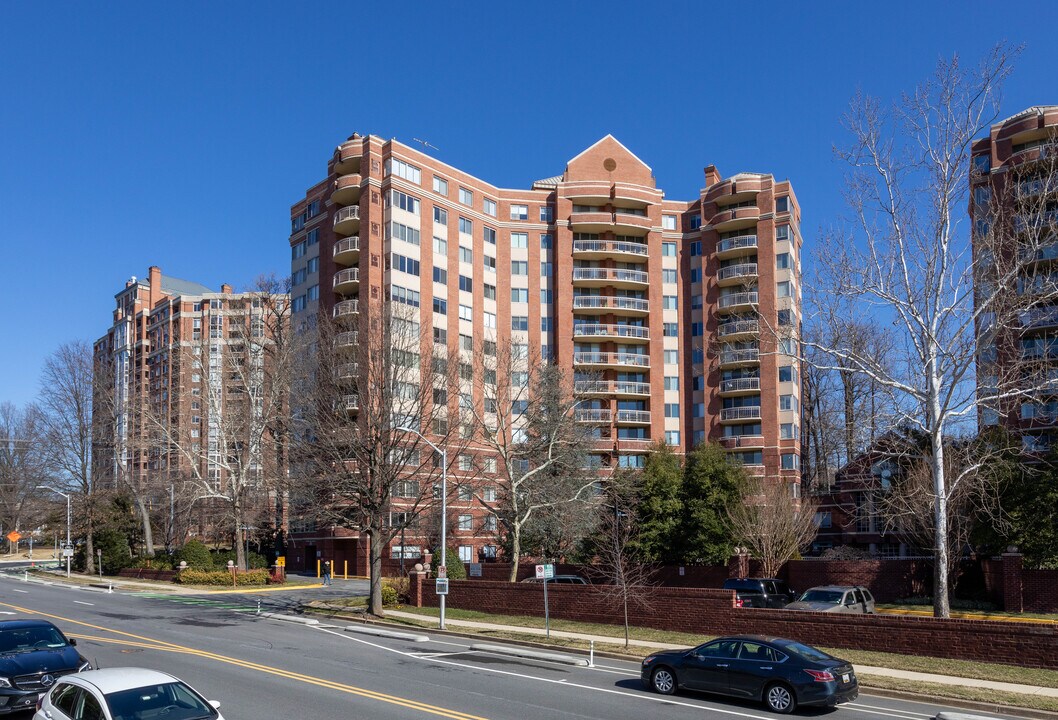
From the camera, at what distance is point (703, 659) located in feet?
61.1

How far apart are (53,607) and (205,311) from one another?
287ft

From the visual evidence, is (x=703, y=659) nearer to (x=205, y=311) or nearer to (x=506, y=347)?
(x=506, y=347)

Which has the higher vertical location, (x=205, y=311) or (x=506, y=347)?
(x=205, y=311)

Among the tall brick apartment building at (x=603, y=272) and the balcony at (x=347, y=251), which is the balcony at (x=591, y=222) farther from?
the balcony at (x=347, y=251)

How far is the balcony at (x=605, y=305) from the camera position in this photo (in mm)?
79500

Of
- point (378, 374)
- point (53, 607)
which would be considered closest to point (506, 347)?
point (378, 374)

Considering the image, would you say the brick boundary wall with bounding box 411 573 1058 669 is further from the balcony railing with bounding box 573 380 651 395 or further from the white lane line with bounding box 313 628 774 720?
the balcony railing with bounding box 573 380 651 395

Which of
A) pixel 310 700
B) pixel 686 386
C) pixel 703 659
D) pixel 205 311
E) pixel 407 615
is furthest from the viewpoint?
pixel 205 311

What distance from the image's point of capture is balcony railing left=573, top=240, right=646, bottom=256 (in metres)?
80.1

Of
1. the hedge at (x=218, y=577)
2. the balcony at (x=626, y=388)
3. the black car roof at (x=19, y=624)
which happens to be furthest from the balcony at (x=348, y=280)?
the black car roof at (x=19, y=624)

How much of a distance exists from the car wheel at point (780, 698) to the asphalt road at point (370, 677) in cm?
28

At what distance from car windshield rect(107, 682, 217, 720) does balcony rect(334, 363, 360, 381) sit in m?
26.5

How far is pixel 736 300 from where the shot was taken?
7688cm

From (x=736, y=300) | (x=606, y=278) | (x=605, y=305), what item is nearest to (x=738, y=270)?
(x=736, y=300)
